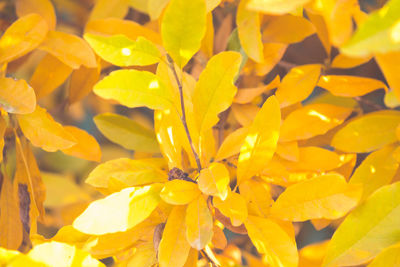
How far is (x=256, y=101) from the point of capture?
1.57ft

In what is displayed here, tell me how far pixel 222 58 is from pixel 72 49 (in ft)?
0.58

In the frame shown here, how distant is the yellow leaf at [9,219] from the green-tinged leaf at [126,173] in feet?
A: 0.46

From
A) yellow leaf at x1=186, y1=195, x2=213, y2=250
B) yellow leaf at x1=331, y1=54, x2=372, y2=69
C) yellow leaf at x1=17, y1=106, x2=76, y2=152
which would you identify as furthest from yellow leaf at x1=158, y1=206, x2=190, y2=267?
yellow leaf at x1=331, y1=54, x2=372, y2=69

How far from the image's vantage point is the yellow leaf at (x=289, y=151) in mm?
394

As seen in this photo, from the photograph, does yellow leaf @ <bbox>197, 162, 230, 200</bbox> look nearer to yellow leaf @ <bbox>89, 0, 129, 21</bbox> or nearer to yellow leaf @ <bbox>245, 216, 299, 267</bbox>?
yellow leaf @ <bbox>245, 216, 299, 267</bbox>

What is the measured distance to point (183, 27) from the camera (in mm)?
301

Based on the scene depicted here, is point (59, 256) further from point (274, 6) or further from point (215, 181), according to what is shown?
point (274, 6)

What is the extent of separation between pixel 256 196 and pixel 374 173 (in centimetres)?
11

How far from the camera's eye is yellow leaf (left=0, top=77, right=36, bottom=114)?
1.16ft

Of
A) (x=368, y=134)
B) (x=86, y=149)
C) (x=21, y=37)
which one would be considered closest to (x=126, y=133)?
(x=86, y=149)

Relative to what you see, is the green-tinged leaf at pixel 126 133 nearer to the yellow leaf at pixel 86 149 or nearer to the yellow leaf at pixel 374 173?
the yellow leaf at pixel 86 149

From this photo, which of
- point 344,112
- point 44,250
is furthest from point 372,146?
point 44,250

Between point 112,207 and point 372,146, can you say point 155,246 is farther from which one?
point 372,146

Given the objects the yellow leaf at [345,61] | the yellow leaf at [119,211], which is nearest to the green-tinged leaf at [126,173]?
the yellow leaf at [119,211]
